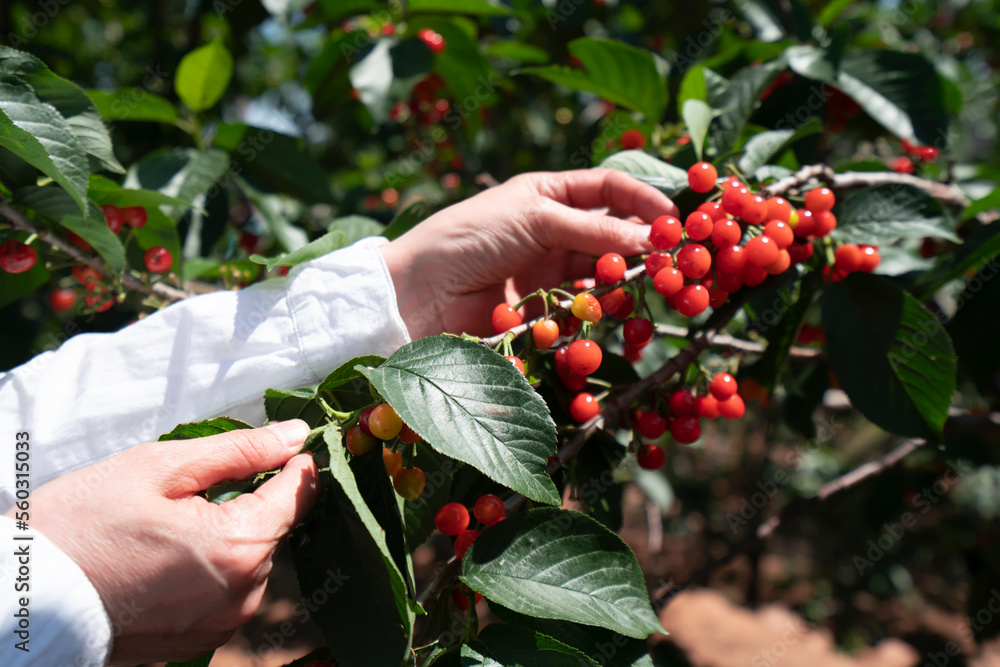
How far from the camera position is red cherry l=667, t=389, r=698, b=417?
1308 millimetres

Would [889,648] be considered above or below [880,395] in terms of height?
below

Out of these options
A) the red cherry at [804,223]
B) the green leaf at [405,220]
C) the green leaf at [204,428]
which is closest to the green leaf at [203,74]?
the green leaf at [405,220]

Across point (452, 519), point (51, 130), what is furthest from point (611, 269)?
point (51, 130)

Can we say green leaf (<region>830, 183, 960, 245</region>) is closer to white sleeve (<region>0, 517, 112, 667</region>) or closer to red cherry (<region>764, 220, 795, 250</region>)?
red cherry (<region>764, 220, 795, 250</region>)

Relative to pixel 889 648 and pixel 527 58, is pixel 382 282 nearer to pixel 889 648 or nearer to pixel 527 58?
pixel 527 58

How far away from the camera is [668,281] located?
1.13m

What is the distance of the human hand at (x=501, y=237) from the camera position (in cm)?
135

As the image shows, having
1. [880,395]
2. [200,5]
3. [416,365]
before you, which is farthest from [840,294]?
[200,5]

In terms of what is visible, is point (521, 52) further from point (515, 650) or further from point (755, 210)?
point (515, 650)

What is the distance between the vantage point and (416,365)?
0.97 m

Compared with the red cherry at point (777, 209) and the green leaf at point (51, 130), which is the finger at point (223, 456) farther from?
the red cherry at point (777, 209)

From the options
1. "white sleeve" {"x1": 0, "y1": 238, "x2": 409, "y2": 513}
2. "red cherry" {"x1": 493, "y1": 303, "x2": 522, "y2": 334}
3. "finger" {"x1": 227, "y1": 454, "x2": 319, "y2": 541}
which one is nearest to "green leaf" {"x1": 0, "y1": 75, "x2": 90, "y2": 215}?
"white sleeve" {"x1": 0, "y1": 238, "x2": 409, "y2": 513}

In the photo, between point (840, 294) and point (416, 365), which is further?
point (840, 294)

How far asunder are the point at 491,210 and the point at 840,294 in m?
0.78
